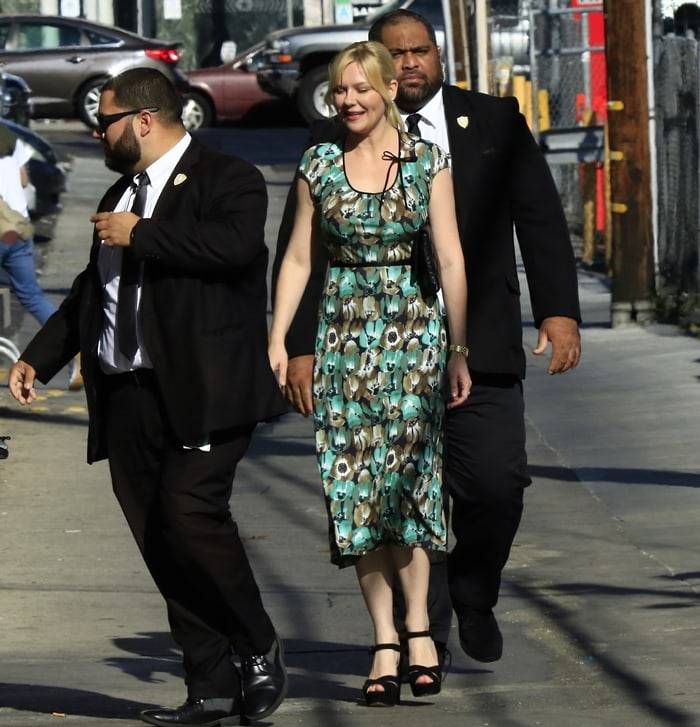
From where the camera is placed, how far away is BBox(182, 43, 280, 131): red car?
1115 inches

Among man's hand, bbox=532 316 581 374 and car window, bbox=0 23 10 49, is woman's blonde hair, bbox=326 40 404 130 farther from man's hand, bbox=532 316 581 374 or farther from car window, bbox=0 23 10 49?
car window, bbox=0 23 10 49

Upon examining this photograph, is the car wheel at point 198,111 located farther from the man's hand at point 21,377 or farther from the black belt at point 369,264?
the black belt at point 369,264

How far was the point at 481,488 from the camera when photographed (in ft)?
18.5

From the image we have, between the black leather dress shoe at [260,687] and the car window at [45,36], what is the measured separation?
24.2m

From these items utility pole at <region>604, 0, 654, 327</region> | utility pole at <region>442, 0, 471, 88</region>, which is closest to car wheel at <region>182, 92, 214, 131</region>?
utility pole at <region>442, 0, 471, 88</region>

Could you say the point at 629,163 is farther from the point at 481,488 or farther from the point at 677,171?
the point at 481,488

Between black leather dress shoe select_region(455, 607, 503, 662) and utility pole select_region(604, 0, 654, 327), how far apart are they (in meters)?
7.91

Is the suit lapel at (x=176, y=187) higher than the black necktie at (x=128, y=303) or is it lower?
higher

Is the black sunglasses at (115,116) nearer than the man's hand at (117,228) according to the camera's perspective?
No

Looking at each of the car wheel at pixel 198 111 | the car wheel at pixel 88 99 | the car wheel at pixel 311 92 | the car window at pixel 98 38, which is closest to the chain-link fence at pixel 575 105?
the car wheel at pixel 311 92

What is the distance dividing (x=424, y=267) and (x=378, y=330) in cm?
21

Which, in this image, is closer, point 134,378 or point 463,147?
point 134,378

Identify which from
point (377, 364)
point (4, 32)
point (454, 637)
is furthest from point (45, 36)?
point (377, 364)

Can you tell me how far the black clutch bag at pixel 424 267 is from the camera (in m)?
5.31
